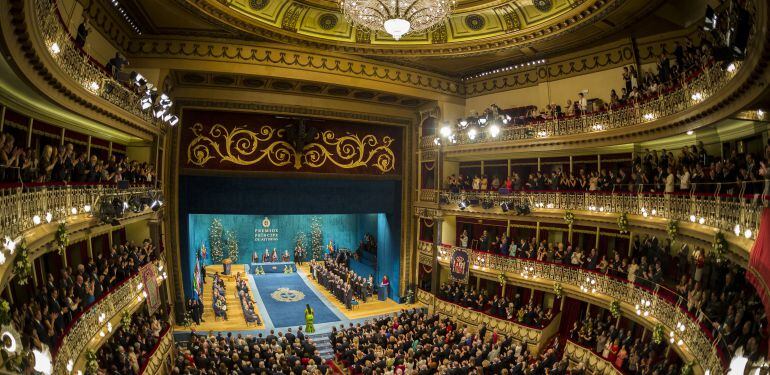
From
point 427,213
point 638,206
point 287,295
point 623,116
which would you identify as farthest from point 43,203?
point 287,295

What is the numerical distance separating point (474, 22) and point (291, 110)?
7.88m

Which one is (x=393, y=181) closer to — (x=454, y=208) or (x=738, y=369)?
(x=454, y=208)

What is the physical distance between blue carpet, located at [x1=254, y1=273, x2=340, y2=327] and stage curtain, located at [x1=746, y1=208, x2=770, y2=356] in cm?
1489

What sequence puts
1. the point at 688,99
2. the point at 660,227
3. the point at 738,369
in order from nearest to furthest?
the point at 738,369, the point at 688,99, the point at 660,227

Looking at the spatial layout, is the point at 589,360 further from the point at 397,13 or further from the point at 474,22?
the point at 474,22

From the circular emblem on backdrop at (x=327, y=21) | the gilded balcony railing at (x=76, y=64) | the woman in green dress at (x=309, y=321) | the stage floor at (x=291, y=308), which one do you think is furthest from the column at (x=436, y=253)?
the gilded balcony railing at (x=76, y=64)

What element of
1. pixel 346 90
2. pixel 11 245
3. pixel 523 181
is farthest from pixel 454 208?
pixel 11 245

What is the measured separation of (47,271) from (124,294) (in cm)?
182

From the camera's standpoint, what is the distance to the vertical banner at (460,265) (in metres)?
18.4

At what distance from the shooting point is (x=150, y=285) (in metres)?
13.1

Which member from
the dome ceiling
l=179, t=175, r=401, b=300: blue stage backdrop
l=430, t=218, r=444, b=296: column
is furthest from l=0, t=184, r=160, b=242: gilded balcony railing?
l=430, t=218, r=444, b=296: column

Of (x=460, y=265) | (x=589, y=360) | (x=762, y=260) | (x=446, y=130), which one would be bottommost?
(x=589, y=360)

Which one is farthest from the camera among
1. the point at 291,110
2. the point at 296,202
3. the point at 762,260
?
the point at 296,202

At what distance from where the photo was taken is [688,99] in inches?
423
